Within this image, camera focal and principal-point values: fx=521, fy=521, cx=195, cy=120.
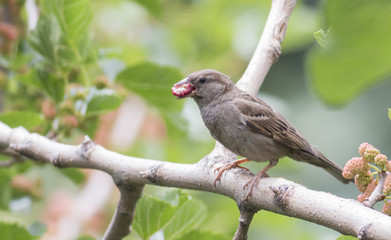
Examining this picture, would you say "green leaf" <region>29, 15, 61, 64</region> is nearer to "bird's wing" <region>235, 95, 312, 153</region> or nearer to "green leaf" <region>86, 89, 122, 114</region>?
"green leaf" <region>86, 89, 122, 114</region>

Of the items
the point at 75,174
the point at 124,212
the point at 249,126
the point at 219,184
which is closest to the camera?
the point at 219,184

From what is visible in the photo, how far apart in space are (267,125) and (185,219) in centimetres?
75

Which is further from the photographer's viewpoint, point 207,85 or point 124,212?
point 207,85

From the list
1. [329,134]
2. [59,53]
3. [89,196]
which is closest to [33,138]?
[59,53]

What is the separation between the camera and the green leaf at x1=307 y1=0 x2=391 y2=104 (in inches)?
28.7

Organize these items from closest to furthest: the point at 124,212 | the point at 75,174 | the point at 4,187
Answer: the point at 124,212, the point at 4,187, the point at 75,174

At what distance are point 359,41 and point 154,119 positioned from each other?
13.8 ft

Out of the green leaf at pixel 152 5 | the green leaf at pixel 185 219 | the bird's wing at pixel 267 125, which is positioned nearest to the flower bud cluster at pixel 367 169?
the green leaf at pixel 185 219

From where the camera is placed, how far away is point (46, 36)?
252 centimetres

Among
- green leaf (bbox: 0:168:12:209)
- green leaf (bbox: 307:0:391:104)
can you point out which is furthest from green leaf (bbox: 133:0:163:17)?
green leaf (bbox: 307:0:391:104)

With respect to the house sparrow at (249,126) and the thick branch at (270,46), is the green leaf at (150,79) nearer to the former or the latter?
the house sparrow at (249,126)

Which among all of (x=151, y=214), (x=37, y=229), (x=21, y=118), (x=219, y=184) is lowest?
(x=37, y=229)

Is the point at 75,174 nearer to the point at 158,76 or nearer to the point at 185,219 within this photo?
the point at 158,76

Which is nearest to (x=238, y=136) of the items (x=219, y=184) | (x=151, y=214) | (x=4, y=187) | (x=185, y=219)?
(x=185, y=219)
